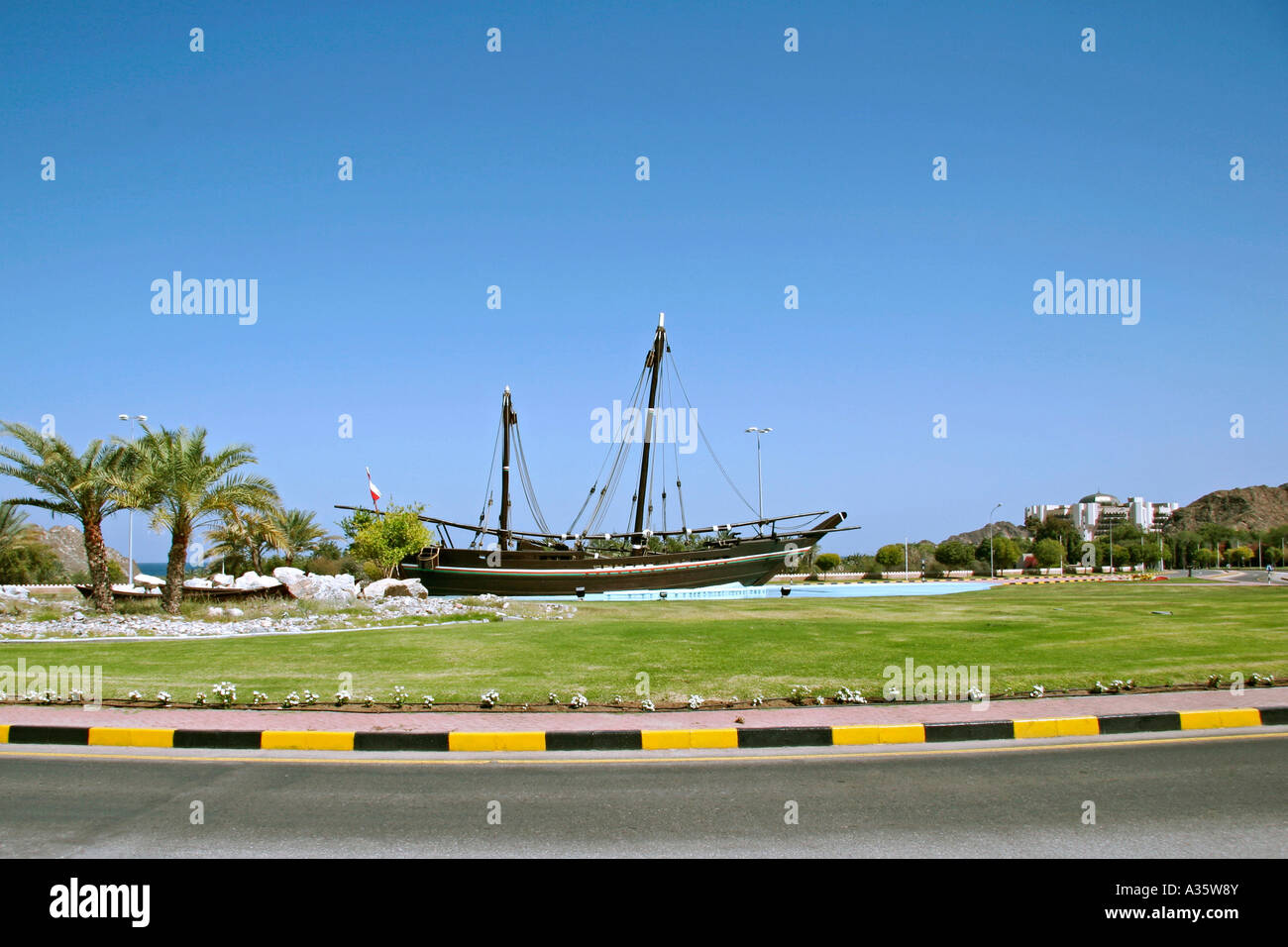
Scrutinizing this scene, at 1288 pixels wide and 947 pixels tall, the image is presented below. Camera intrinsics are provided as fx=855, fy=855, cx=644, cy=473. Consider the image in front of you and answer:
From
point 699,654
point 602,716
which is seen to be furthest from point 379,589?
point 602,716

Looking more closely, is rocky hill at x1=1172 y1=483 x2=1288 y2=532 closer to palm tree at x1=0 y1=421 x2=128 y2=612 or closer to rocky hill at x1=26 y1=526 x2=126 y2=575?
rocky hill at x1=26 y1=526 x2=126 y2=575

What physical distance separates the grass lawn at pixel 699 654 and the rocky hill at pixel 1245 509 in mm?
185195

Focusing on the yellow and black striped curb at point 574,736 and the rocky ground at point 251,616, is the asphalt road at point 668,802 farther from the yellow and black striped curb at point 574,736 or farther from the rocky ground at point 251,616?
the rocky ground at point 251,616

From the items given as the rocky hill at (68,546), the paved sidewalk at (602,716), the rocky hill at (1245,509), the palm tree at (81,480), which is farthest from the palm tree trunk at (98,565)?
the rocky hill at (1245,509)

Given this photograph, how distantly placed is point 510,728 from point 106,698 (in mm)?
5536

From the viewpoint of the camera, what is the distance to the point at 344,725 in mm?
9141

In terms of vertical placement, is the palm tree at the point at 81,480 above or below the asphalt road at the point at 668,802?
above

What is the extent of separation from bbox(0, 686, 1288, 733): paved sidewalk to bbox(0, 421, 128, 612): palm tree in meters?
14.5

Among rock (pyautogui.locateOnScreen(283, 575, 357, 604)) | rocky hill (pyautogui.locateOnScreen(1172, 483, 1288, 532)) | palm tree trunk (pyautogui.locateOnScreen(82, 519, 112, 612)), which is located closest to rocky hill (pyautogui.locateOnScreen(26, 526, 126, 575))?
rock (pyautogui.locateOnScreen(283, 575, 357, 604))

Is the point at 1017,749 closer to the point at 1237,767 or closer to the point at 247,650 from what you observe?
the point at 1237,767

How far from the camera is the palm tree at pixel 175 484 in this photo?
2309cm

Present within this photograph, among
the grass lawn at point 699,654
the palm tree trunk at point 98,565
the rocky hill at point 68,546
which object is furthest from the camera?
the rocky hill at point 68,546

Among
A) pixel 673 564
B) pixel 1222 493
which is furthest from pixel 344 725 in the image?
pixel 1222 493
